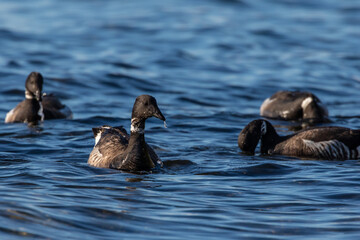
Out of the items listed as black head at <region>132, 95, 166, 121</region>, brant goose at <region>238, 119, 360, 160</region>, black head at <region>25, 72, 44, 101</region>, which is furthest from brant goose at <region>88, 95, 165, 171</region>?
black head at <region>25, 72, 44, 101</region>

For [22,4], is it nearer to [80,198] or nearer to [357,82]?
[357,82]

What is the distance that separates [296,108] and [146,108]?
7162mm

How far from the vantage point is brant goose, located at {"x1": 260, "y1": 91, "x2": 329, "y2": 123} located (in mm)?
16469

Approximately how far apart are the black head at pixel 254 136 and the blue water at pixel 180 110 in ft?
0.85

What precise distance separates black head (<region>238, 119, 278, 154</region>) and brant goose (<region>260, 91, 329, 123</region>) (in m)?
3.54

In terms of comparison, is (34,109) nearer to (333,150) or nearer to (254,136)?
(254,136)

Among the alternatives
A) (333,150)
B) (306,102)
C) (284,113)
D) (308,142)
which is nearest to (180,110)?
(284,113)

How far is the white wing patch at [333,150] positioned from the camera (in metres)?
12.3

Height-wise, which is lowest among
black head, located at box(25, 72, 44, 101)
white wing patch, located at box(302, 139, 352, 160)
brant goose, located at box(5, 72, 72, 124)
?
white wing patch, located at box(302, 139, 352, 160)

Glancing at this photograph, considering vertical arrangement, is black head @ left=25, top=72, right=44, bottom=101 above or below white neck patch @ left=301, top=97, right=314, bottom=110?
above

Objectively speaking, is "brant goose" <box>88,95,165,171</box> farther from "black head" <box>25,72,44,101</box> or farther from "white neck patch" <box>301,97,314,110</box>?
"white neck patch" <box>301,97,314,110</box>

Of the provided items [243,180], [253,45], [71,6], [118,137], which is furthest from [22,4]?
[243,180]

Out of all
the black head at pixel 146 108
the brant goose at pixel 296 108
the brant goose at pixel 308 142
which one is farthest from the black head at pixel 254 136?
the brant goose at pixel 296 108

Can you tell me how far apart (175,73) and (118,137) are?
35.7 ft
